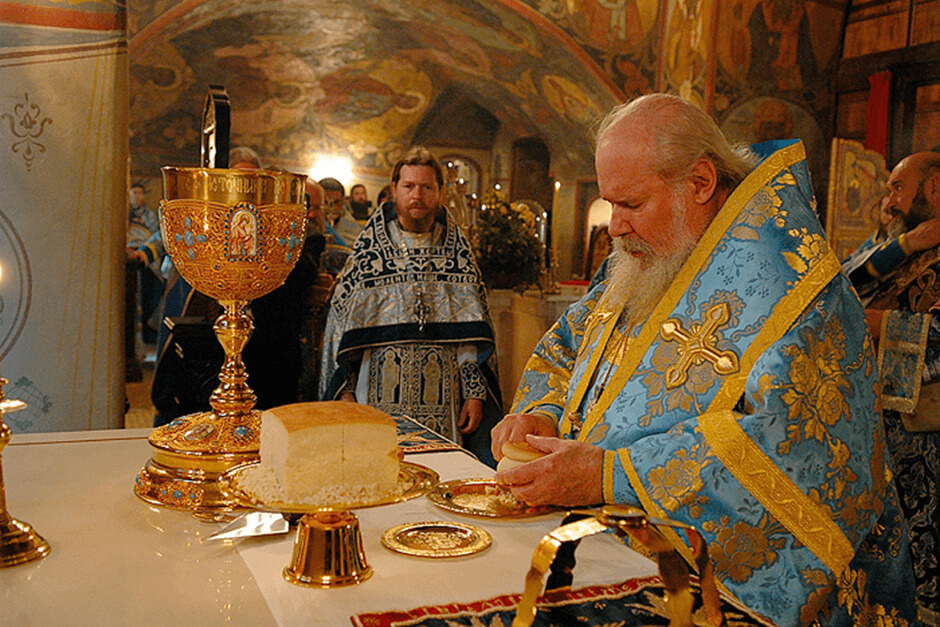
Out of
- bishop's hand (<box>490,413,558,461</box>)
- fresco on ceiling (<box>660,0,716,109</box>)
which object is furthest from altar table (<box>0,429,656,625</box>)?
fresco on ceiling (<box>660,0,716,109</box>)

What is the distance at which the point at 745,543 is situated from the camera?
4.74ft

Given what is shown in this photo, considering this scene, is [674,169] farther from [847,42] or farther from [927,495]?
[847,42]

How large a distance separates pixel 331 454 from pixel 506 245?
5.70 m

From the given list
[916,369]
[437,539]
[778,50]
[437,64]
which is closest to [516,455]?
[437,539]

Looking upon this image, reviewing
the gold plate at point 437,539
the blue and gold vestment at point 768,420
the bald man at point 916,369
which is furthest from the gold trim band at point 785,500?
the bald man at point 916,369

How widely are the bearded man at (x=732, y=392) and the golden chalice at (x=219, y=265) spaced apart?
1.69 ft

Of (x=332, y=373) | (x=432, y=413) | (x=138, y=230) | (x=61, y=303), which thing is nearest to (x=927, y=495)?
(x=432, y=413)

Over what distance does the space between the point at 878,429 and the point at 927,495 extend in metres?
2.05

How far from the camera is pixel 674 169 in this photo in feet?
5.96

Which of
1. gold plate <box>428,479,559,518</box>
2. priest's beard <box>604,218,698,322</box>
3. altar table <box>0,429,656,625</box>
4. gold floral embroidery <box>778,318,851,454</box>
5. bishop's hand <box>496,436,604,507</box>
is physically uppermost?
priest's beard <box>604,218,698,322</box>

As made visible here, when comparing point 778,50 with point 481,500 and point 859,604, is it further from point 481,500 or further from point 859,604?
point 481,500

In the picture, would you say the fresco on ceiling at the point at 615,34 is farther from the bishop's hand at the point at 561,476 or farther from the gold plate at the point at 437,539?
the gold plate at the point at 437,539

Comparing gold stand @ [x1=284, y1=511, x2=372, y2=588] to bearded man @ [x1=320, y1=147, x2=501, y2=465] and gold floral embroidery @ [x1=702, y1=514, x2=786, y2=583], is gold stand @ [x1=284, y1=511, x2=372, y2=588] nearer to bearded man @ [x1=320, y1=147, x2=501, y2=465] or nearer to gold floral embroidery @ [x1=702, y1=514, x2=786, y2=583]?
gold floral embroidery @ [x1=702, y1=514, x2=786, y2=583]

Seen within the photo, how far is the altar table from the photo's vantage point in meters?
1.07
